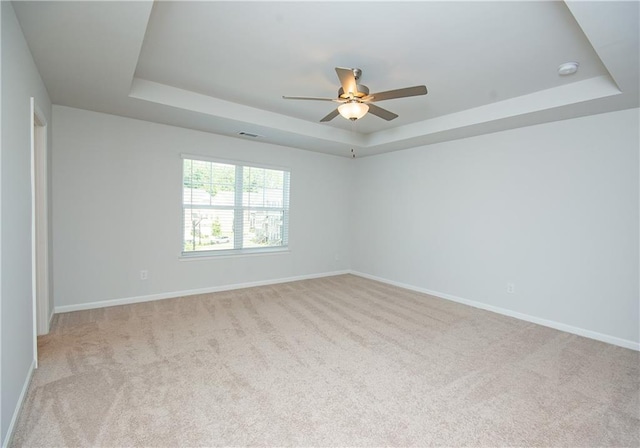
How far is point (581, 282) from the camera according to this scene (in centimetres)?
346

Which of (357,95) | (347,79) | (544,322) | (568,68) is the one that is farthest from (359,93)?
(544,322)

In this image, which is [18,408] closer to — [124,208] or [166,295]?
[166,295]

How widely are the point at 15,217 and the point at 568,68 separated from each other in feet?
14.3

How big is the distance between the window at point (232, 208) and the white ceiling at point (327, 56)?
2.94 ft

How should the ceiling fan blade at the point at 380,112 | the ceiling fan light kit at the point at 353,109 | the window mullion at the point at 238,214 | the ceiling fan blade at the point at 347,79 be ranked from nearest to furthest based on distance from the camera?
1. the ceiling fan blade at the point at 347,79
2. the ceiling fan light kit at the point at 353,109
3. the ceiling fan blade at the point at 380,112
4. the window mullion at the point at 238,214

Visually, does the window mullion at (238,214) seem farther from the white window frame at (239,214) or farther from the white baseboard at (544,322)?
the white baseboard at (544,322)

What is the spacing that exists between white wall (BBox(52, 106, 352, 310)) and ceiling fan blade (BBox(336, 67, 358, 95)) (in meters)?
2.77

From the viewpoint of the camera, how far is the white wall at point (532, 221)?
10.6 feet

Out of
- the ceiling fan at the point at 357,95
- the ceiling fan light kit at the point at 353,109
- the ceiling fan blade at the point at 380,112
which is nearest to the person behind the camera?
the ceiling fan at the point at 357,95

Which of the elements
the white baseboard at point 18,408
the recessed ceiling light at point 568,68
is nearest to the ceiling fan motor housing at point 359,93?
the recessed ceiling light at point 568,68

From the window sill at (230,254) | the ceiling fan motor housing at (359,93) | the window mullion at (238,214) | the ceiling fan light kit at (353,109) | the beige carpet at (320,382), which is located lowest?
the beige carpet at (320,382)

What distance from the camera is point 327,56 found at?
267 cm

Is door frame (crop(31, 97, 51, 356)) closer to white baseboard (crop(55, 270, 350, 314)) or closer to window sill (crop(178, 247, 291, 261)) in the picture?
white baseboard (crop(55, 270, 350, 314))

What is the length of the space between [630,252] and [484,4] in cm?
298
